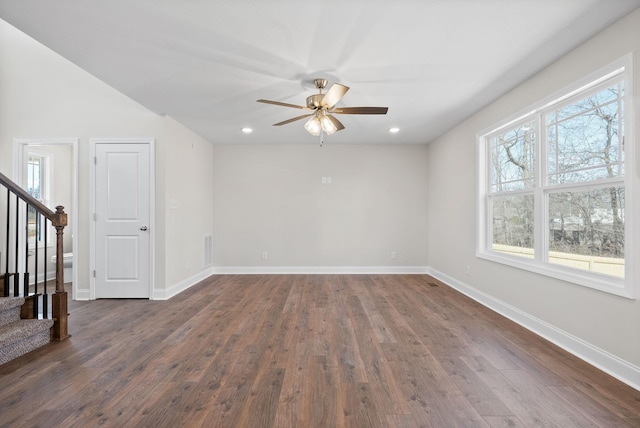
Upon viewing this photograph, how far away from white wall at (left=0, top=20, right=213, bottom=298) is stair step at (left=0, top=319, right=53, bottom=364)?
146cm

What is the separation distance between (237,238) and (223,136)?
1.91m

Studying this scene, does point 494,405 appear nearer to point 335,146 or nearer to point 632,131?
point 632,131

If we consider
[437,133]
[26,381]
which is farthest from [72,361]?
[437,133]

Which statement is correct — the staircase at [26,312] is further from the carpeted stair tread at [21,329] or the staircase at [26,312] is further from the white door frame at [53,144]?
the white door frame at [53,144]

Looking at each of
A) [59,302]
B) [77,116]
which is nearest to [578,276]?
[59,302]

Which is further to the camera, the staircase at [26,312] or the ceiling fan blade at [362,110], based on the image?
the ceiling fan blade at [362,110]

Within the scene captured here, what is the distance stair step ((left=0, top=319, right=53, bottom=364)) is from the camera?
2.29 metres

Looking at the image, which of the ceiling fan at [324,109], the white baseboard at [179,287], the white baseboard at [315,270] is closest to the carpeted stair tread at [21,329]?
the white baseboard at [179,287]

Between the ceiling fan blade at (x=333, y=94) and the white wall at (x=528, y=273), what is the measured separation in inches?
73.8

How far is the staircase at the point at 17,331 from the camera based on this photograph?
7.54ft

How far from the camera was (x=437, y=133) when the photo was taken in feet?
16.6

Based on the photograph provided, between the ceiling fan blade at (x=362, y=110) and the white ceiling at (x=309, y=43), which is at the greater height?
the white ceiling at (x=309, y=43)

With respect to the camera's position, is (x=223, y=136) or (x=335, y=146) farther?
(x=335, y=146)

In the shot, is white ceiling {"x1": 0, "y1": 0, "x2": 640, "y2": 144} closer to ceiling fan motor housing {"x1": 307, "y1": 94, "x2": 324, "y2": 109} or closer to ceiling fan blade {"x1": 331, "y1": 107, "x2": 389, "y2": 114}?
ceiling fan motor housing {"x1": 307, "y1": 94, "x2": 324, "y2": 109}
